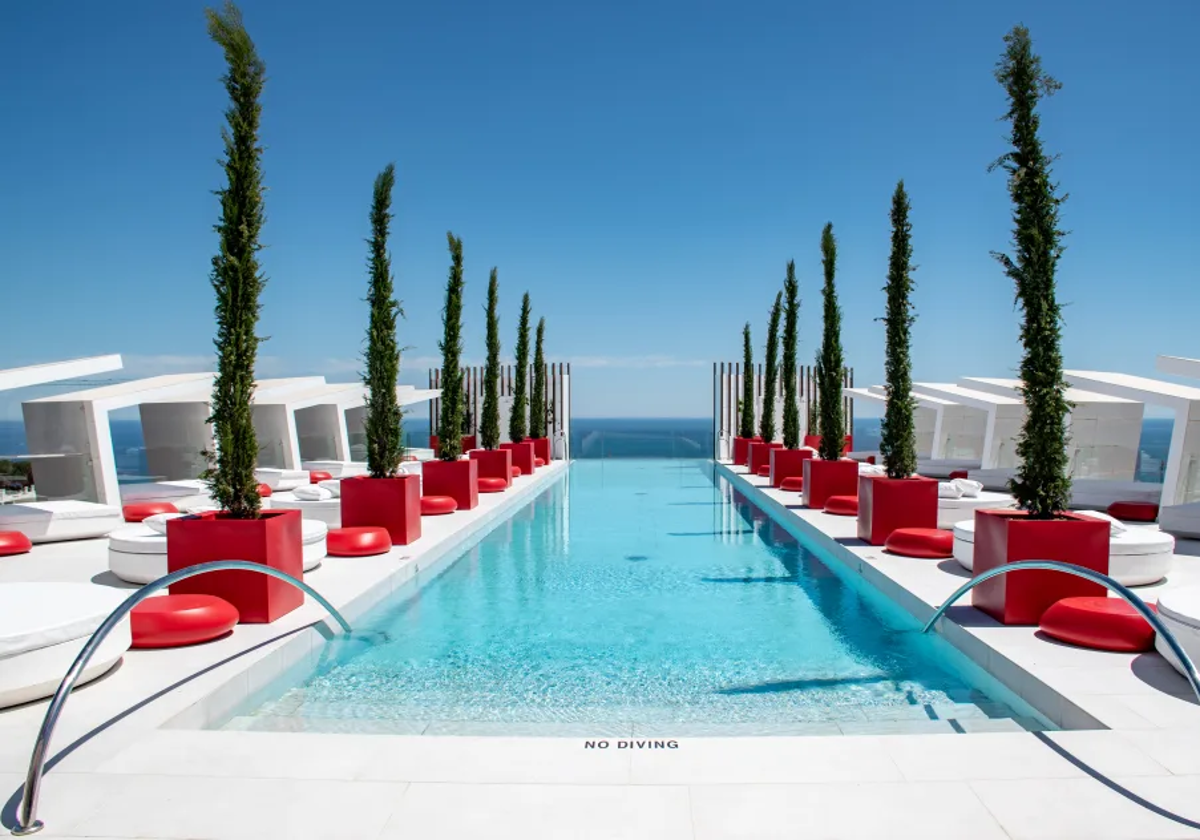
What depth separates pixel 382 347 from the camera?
33.4ft

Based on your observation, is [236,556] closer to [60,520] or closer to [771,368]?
[60,520]

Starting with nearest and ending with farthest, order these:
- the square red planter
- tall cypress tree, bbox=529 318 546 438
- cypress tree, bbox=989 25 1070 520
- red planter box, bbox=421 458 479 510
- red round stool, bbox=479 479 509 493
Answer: cypress tree, bbox=989 25 1070 520 < the square red planter < red planter box, bbox=421 458 479 510 < red round stool, bbox=479 479 509 493 < tall cypress tree, bbox=529 318 546 438

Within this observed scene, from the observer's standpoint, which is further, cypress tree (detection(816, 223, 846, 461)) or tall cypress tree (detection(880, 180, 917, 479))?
cypress tree (detection(816, 223, 846, 461))

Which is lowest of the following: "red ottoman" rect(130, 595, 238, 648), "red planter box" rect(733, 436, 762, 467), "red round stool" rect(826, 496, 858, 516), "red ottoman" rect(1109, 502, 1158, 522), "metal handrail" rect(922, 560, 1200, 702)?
"red planter box" rect(733, 436, 762, 467)

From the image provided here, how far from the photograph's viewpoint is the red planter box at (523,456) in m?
19.6

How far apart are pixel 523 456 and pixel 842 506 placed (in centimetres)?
944

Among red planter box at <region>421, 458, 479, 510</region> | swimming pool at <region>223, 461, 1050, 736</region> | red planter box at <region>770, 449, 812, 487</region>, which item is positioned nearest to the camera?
swimming pool at <region>223, 461, 1050, 736</region>

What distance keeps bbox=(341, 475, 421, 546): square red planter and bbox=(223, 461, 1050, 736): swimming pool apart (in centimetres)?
81

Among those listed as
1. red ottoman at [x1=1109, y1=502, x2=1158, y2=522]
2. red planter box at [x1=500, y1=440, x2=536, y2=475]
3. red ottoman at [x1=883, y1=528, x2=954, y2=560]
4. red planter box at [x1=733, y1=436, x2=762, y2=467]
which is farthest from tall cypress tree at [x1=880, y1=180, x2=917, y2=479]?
red planter box at [x1=733, y1=436, x2=762, y2=467]

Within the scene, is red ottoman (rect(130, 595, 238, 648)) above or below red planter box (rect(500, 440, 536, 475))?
above

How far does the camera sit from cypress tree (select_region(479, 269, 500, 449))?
1728 cm

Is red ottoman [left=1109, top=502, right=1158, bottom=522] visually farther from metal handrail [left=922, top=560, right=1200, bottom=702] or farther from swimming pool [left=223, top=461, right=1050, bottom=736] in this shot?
metal handrail [left=922, top=560, right=1200, bottom=702]

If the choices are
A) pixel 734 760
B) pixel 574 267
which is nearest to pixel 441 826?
pixel 734 760

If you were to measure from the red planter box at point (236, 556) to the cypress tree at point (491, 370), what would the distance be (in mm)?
10981
